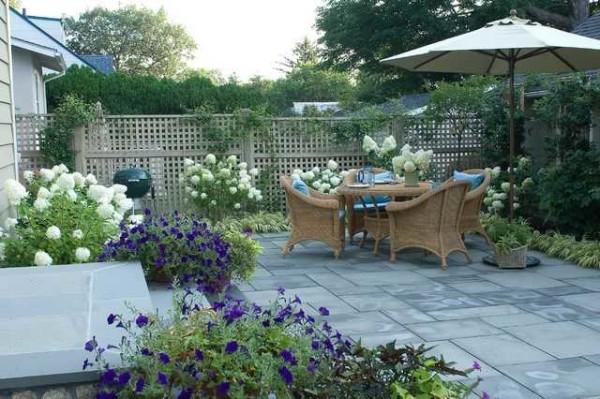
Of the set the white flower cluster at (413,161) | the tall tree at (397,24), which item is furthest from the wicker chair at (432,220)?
the tall tree at (397,24)

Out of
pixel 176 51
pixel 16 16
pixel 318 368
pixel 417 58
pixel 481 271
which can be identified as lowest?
pixel 481 271

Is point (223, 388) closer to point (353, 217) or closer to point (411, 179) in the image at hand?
point (411, 179)

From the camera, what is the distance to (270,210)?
9453 mm

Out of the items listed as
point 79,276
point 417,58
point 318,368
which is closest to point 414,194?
point 417,58

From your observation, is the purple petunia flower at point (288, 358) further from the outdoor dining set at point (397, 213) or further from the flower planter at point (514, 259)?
the flower planter at point (514, 259)

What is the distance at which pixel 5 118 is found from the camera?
522 centimetres

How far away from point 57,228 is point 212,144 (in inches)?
208

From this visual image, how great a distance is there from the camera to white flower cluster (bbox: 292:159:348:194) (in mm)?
8609

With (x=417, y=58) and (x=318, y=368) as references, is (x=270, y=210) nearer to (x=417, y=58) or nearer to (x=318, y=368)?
(x=417, y=58)

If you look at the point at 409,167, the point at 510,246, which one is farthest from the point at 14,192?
the point at 510,246

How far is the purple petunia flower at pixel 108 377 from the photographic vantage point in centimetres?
200

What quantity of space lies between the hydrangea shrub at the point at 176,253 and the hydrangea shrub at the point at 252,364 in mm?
1455

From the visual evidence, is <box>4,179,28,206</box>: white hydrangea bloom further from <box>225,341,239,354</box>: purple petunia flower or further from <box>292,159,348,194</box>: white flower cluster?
<box>292,159,348,194</box>: white flower cluster

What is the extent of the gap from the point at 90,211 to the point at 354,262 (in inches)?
108
